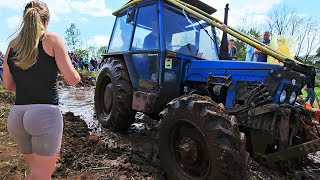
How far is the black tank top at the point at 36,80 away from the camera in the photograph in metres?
2.19

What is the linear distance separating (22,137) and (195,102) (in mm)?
1967

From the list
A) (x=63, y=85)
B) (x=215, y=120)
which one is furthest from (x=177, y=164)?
(x=63, y=85)

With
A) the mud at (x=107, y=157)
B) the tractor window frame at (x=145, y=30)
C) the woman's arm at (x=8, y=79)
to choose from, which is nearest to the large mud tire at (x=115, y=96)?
the mud at (x=107, y=157)

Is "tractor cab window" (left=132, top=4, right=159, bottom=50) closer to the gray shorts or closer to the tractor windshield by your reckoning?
the tractor windshield

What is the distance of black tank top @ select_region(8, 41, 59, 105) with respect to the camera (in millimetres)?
2193

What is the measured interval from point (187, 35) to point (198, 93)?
43.7 inches

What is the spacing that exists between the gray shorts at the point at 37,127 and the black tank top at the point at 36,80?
0.18 ft

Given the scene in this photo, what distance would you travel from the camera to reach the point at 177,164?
3785 millimetres

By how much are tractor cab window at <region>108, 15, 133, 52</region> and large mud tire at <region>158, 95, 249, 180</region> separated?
2.56m

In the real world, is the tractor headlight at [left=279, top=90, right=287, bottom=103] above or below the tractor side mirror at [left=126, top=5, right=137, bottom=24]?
below

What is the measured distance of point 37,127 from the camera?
2.13m

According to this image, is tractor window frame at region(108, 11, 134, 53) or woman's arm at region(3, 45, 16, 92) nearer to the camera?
woman's arm at region(3, 45, 16, 92)

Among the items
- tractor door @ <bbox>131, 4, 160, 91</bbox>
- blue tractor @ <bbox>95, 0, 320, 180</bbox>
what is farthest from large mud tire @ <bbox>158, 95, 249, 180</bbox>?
tractor door @ <bbox>131, 4, 160, 91</bbox>

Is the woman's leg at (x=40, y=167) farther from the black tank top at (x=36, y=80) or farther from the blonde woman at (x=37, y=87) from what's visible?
the black tank top at (x=36, y=80)
